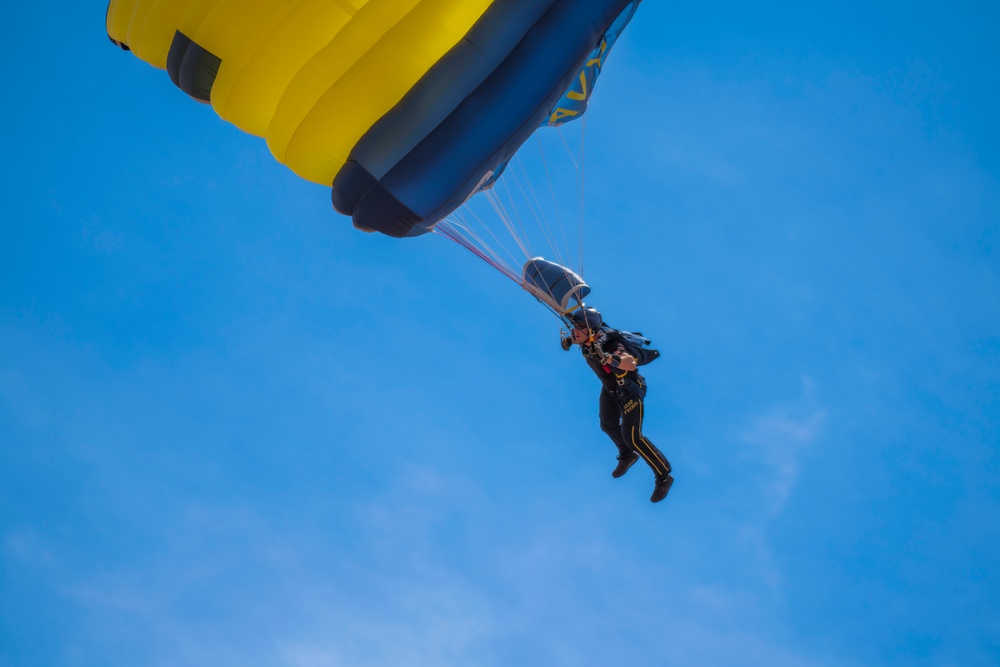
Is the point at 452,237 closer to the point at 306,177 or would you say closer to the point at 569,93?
the point at 306,177

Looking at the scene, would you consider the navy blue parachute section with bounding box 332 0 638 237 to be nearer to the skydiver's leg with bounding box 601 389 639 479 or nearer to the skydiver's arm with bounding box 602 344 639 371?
the skydiver's arm with bounding box 602 344 639 371

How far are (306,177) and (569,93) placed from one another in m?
3.45

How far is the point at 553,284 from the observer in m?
10.2

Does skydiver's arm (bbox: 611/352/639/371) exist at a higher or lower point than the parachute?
lower

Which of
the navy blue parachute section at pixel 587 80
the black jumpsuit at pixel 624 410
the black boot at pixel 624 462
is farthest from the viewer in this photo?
the black boot at pixel 624 462

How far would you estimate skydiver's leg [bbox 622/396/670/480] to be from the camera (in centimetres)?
1016

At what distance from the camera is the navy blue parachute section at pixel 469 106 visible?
9.55m

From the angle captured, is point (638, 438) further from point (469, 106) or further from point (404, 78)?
point (404, 78)

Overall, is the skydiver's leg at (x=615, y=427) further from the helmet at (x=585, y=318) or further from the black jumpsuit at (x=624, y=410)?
the helmet at (x=585, y=318)

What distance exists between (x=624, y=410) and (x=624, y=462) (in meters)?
0.90

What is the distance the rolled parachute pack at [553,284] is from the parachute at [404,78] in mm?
1266

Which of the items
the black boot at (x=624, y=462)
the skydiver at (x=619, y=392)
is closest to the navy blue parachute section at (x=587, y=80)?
the skydiver at (x=619, y=392)

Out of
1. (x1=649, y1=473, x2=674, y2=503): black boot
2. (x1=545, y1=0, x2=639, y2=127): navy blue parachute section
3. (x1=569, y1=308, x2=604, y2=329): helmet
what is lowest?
(x1=649, y1=473, x2=674, y2=503): black boot

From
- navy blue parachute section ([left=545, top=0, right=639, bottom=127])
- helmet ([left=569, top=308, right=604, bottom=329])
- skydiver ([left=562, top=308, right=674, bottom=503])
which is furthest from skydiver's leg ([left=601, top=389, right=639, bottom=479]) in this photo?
navy blue parachute section ([left=545, top=0, right=639, bottom=127])
